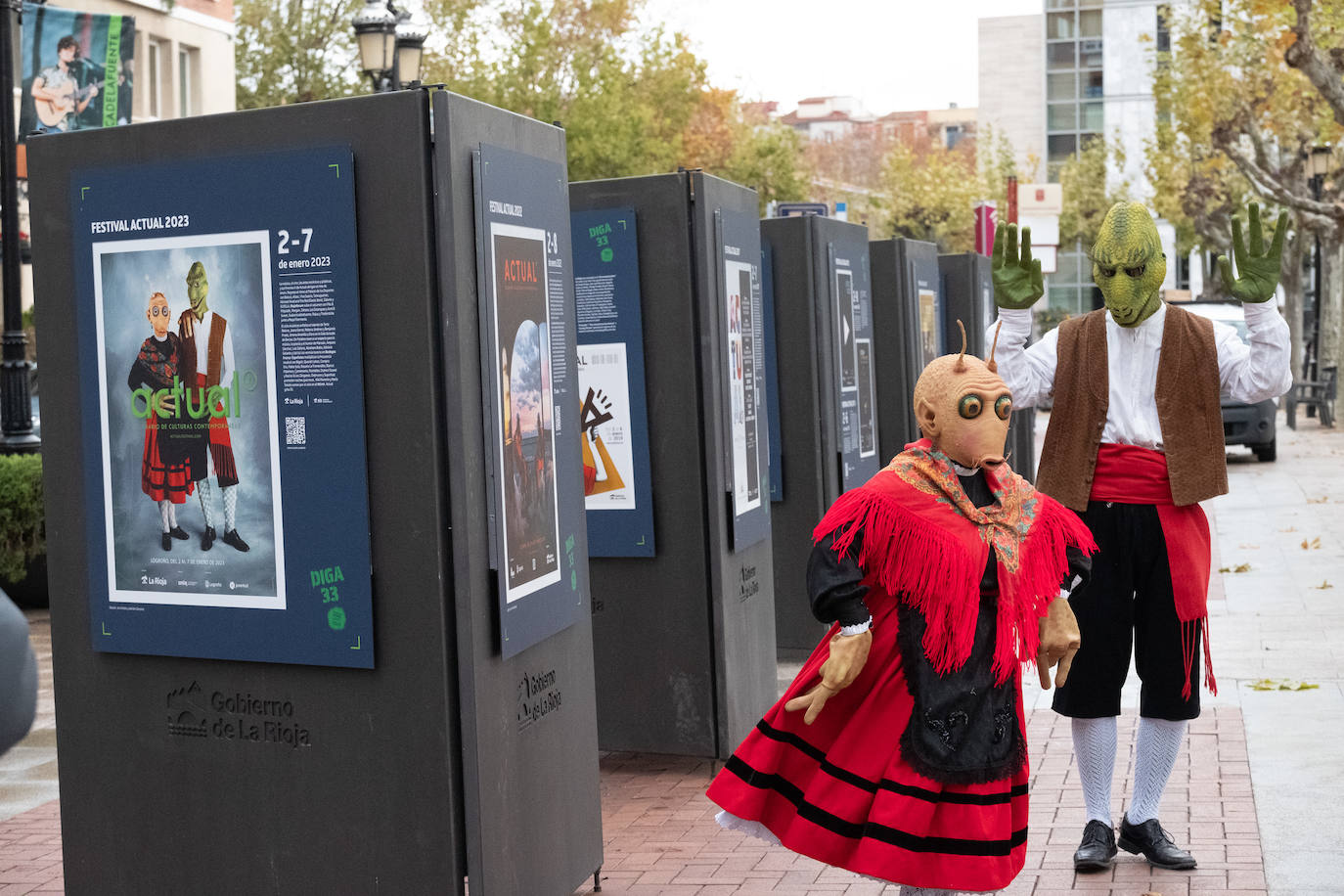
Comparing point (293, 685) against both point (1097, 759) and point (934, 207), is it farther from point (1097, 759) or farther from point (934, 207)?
point (934, 207)

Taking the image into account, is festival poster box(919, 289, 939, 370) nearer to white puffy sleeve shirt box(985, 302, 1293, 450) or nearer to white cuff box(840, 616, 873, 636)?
white puffy sleeve shirt box(985, 302, 1293, 450)

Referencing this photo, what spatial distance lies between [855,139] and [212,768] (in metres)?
Answer: 102

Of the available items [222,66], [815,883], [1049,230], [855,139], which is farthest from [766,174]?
[855,139]

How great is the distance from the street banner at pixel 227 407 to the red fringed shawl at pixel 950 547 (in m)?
Result: 1.26

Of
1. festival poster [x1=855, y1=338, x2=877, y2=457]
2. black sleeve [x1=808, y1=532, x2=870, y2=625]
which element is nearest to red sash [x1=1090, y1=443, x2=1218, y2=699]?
black sleeve [x1=808, y1=532, x2=870, y2=625]

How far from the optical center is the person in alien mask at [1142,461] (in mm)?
5004

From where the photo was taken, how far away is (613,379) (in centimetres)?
655

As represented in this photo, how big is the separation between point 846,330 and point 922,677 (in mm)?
5242

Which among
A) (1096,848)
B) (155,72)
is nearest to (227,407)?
(1096,848)

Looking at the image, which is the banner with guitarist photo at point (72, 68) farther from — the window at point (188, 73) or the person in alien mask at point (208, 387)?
the window at point (188, 73)

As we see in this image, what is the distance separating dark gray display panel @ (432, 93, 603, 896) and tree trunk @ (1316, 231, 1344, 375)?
87.8ft

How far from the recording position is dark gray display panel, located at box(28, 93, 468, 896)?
13.4 ft

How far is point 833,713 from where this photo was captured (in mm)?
4062

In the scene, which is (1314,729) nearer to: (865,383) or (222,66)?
(865,383)
